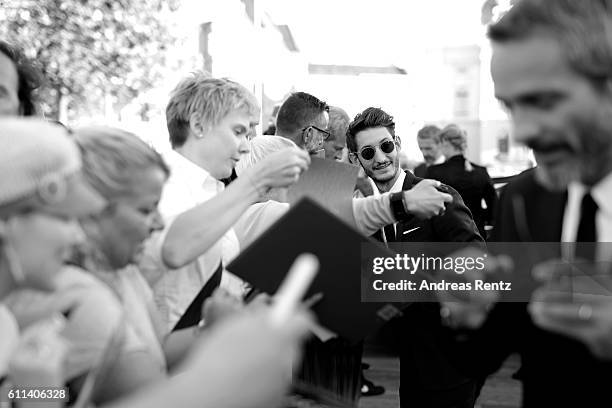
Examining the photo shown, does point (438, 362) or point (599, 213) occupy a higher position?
point (599, 213)

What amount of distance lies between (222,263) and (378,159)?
1362 mm

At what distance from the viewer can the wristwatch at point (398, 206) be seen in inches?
116

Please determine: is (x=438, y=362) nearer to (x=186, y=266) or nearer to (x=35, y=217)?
(x=186, y=266)

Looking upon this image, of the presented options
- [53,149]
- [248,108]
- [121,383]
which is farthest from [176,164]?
[53,149]

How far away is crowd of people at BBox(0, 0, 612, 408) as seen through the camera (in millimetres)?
1240

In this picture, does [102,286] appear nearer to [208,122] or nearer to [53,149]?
[53,149]

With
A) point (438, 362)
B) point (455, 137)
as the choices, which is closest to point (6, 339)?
point (438, 362)

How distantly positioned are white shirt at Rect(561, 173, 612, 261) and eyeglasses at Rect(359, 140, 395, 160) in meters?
2.10

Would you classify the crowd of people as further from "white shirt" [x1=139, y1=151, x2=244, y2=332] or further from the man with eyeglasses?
the man with eyeglasses

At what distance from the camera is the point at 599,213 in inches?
60.1

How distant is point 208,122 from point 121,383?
3.84 ft

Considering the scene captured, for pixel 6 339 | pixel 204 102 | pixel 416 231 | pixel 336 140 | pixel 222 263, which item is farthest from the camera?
pixel 336 140

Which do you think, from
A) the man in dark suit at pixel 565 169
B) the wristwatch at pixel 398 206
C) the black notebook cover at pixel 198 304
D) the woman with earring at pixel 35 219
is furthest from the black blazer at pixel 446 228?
the woman with earring at pixel 35 219

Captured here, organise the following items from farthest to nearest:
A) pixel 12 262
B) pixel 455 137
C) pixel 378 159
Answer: pixel 455 137 < pixel 378 159 < pixel 12 262
